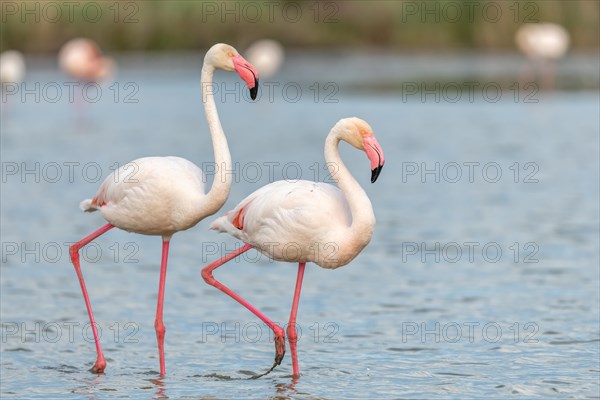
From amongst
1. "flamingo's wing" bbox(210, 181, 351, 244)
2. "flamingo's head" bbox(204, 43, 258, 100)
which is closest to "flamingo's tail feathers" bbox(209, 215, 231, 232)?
"flamingo's wing" bbox(210, 181, 351, 244)

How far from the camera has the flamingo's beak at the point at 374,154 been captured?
18.9ft

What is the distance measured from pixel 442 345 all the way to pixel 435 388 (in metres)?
0.92

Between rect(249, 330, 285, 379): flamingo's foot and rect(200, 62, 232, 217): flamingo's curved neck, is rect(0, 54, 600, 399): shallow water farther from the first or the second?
rect(200, 62, 232, 217): flamingo's curved neck

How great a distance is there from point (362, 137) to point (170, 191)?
1.11 metres

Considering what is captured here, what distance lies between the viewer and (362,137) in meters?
6.02

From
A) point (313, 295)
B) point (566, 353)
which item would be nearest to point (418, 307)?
point (313, 295)

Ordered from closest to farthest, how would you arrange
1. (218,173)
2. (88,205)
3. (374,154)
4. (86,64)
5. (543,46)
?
(374,154) → (218,173) → (88,205) → (86,64) → (543,46)

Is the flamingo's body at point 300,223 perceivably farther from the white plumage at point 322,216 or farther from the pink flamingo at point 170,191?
the pink flamingo at point 170,191

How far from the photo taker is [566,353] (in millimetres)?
6652

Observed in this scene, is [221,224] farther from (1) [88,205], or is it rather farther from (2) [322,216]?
(1) [88,205]

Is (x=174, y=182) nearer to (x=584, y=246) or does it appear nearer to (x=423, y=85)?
(x=584, y=246)

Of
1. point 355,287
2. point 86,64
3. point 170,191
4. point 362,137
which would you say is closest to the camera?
point 362,137

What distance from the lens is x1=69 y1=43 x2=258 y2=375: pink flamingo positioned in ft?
20.7

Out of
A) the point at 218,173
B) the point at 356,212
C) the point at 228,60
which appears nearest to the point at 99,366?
the point at 218,173
